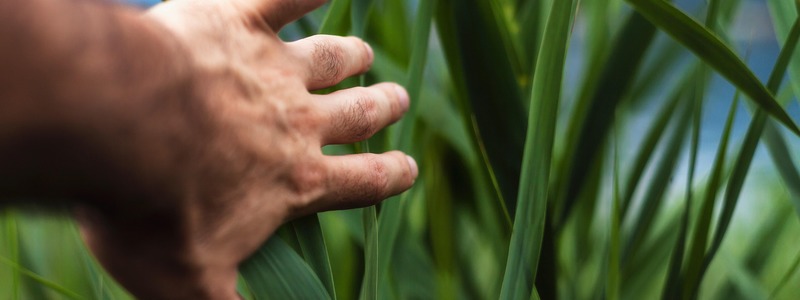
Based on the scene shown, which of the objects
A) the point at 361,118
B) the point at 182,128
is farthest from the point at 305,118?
the point at 182,128

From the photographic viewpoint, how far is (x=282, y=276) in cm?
46

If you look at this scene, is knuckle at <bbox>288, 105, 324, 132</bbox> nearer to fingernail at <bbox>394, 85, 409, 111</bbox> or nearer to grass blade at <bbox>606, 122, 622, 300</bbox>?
A: fingernail at <bbox>394, 85, 409, 111</bbox>

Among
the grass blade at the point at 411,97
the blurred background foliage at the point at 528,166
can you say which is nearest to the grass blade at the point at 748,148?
the blurred background foliage at the point at 528,166

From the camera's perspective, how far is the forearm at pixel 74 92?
1.28 ft

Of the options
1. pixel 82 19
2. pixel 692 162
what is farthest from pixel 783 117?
pixel 82 19

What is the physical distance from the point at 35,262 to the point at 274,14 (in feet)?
1.24

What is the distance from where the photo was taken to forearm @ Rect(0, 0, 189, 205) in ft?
1.28

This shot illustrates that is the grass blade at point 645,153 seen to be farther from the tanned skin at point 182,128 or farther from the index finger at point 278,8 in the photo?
the index finger at point 278,8

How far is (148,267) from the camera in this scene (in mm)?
501

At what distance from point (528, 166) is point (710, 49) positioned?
0.40 ft

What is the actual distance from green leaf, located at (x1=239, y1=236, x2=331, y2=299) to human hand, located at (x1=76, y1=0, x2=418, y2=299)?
3 centimetres

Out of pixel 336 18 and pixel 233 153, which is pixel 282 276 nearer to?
pixel 233 153

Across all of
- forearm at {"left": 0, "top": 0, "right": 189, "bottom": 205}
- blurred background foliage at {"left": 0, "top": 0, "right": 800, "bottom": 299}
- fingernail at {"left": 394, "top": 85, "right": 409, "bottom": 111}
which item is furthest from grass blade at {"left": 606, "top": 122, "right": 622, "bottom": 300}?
forearm at {"left": 0, "top": 0, "right": 189, "bottom": 205}

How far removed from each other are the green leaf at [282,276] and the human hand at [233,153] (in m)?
0.03
